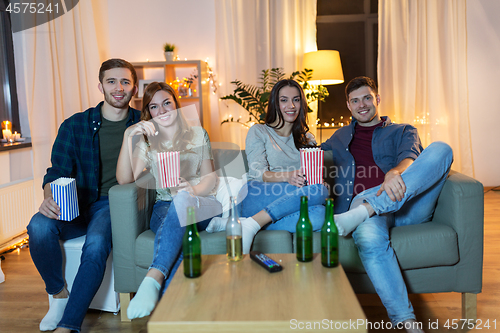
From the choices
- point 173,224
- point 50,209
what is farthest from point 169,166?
point 50,209

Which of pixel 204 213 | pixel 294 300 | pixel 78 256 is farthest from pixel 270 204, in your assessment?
pixel 78 256

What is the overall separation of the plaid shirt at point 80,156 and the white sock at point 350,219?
122 centimetres

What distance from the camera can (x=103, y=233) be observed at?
1766mm

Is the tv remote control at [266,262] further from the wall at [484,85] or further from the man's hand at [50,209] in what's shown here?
the wall at [484,85]

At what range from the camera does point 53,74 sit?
10.3 ft

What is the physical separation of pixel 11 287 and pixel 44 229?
2.32 feet

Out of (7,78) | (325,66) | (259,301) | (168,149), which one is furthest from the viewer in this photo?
(325,66)

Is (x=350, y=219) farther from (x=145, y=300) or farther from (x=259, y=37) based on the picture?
(x=259, y=37)

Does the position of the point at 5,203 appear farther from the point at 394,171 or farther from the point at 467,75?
the point at 467,75

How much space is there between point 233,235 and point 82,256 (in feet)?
2.52

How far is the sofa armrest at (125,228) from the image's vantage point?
1.74 m

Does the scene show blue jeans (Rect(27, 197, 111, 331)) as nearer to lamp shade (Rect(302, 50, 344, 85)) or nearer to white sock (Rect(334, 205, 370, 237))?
white sock (Rect(334, 205, 370, 237))

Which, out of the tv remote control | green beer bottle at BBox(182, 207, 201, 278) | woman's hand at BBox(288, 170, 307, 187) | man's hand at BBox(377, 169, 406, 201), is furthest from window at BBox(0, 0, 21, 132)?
man's hand at BBox(377, 169, 406, 201)

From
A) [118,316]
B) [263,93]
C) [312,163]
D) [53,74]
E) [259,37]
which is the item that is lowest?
[118,316]
